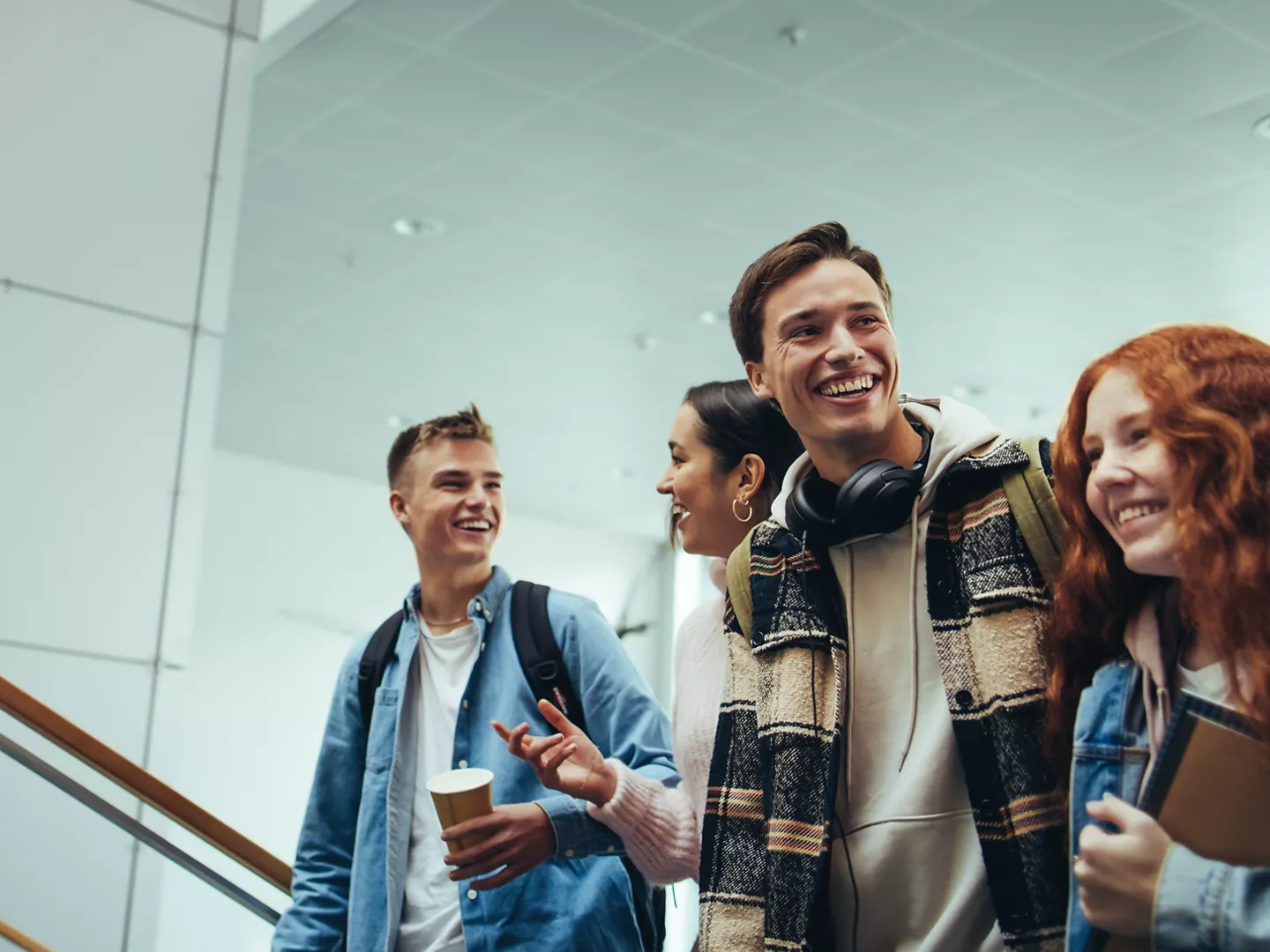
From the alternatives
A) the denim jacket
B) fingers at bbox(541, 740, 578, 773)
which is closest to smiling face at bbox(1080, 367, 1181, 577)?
the denim jacket

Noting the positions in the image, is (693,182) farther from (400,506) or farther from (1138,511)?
(1138,511)

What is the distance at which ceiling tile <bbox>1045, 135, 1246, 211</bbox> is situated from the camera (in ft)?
23.5

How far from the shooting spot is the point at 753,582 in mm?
2174

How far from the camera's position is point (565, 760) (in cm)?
254

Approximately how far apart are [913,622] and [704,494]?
2.77 feet

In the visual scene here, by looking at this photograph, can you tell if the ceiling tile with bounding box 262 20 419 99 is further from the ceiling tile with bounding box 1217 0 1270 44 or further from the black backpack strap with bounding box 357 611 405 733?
the black backpack strap with bounding box 357 611 405 733

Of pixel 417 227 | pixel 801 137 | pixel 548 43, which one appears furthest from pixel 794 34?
pixel 417 227

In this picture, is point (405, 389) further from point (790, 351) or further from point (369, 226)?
point (790, 351)

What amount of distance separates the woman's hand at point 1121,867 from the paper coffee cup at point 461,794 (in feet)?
3.87

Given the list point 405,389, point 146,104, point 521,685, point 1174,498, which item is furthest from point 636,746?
point 405,389

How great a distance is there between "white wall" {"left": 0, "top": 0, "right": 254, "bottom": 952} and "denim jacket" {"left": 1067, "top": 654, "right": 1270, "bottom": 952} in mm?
3544

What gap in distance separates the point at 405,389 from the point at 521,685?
825cm

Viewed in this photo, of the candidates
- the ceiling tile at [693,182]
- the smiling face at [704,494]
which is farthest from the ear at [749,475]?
the ceiling tile at [693,182]

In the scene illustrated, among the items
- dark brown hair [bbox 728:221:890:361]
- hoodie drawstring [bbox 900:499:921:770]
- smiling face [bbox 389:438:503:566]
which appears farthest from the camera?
smiling face [bbox 389:438:503:566]
